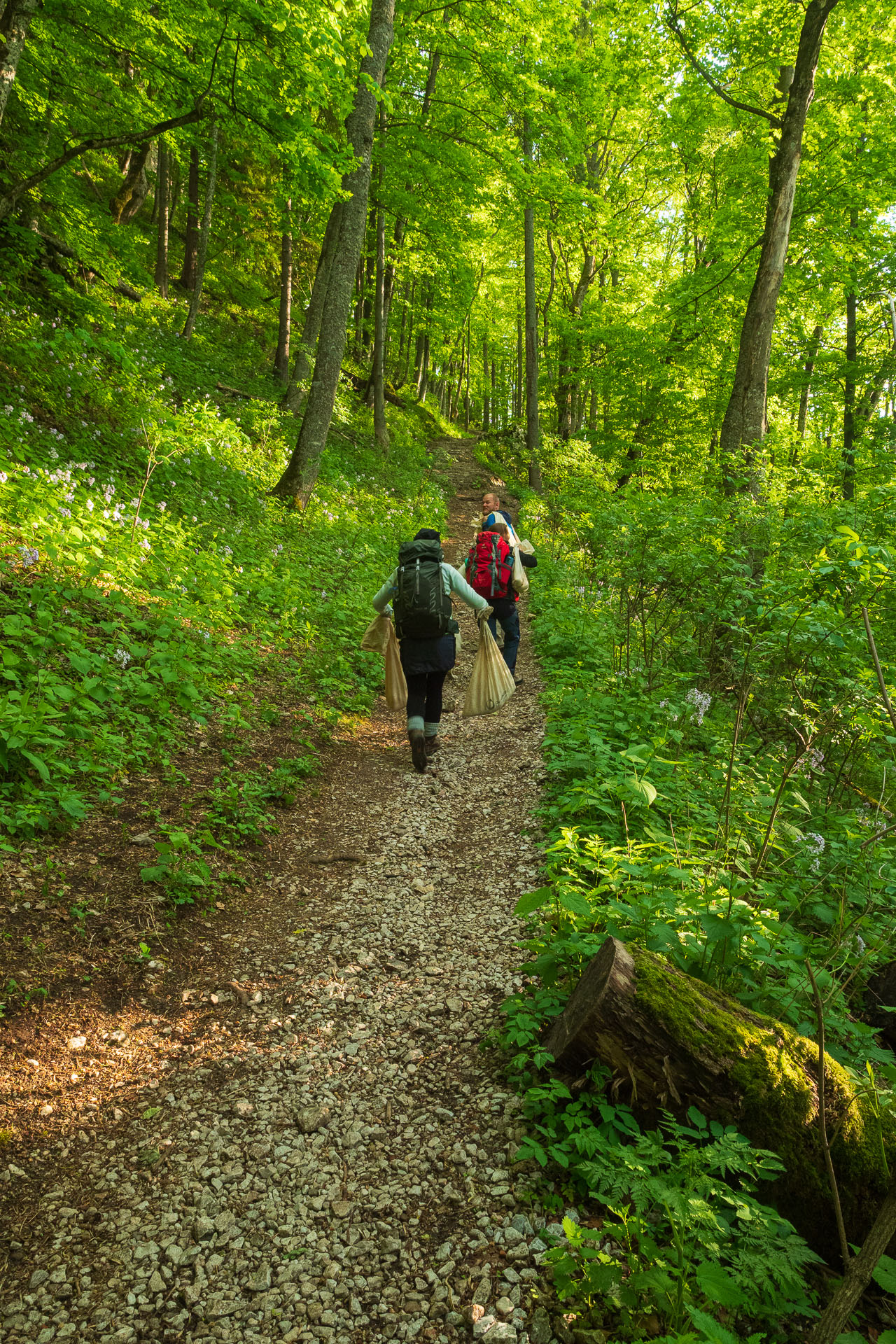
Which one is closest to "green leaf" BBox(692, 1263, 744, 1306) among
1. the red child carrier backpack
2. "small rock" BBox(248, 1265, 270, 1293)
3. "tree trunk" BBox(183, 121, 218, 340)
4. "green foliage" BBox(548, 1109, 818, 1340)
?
"green foliage" BBox(548, 1109, 818, 1340)

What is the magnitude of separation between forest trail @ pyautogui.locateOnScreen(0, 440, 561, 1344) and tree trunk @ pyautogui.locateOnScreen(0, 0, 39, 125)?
760 cm

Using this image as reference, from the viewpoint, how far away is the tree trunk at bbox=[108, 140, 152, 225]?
1689 cm

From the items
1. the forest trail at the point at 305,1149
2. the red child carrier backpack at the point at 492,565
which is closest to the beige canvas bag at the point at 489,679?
the red child carrier backpack at the point at 492,565

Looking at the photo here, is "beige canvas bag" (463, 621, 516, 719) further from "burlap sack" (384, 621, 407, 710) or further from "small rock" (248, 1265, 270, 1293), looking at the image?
"small rock" (248, 1265, 270, 1293)

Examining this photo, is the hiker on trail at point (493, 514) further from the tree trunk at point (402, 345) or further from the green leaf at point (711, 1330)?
the tree trunk at point (402, 345)

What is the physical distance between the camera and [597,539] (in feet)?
32.6

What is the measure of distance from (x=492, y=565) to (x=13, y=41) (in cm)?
664

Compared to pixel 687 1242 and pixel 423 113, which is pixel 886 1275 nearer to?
pixel 687 1242

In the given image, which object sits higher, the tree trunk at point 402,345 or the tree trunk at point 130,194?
the tree trunk at point 402,345

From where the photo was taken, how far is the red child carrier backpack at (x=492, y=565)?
763 cm

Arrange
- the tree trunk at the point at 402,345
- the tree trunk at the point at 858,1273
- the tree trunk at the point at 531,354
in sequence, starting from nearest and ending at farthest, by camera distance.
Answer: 1. the tree trunk at the point at 858,1273
2. the tree trunk at the point at 531,354
3. the tree trunk at the point at 402,345

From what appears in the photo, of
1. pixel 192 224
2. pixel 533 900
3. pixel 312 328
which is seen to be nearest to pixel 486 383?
pixel 192 224

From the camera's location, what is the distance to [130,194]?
17391 millimetres

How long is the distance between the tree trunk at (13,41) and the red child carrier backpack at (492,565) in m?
5.99
